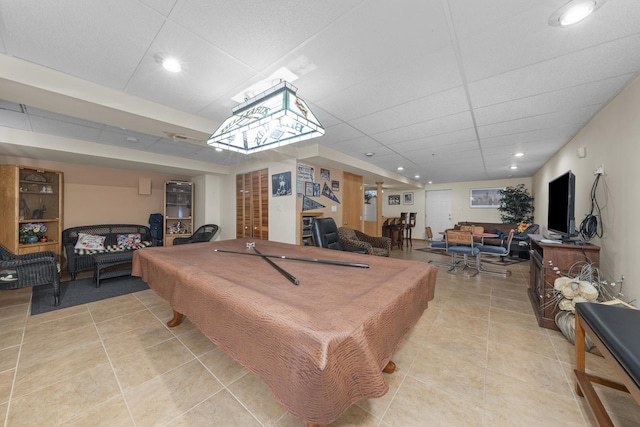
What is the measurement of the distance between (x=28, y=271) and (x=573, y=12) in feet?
18.1

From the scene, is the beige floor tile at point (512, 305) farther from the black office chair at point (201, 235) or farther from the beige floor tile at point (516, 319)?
the black office chair at point (201, 235)

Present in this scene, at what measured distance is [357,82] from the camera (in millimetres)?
2100

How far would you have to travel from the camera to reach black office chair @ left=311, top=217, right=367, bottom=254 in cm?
381

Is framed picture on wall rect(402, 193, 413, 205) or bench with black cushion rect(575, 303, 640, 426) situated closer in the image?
bench with black cushion rect(575, 303, 640, 426)

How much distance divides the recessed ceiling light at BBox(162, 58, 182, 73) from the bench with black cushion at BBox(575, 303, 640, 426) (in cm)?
321

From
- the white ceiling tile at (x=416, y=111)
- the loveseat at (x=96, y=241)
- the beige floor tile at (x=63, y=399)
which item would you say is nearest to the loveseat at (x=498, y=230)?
the white ceiling tile at (x=416, y=111)

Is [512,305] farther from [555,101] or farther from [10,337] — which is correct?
[10,337]

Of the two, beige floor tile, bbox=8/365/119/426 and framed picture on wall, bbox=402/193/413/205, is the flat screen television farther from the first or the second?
framed picture on wall, bbox=402/193/413/205

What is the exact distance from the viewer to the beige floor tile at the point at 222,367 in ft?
5.51

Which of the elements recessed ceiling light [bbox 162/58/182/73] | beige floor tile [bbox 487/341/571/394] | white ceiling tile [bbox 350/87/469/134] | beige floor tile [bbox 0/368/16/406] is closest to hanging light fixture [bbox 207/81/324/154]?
recessed ceiling light [bbox 162/58/182/73]

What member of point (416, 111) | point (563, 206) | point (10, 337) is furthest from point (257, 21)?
point (563, 206)

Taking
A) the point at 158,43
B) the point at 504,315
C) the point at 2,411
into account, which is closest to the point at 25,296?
the point at 2,411

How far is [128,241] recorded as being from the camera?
4.88 metres

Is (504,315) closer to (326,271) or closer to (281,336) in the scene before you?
(326,271)
